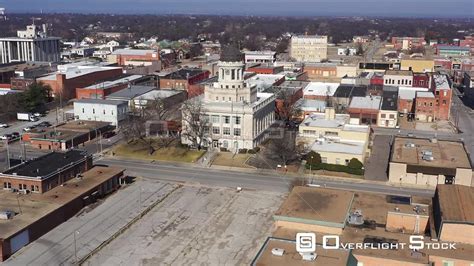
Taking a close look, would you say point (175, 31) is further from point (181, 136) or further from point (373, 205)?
point (373, 205)

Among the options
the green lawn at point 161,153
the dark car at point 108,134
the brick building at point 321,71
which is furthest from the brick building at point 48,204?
the brick building at point 321,71

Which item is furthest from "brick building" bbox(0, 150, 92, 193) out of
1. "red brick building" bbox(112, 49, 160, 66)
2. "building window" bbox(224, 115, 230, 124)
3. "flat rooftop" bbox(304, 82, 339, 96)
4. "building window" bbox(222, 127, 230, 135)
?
"red brick building" bbox(112, 49, 160, 66)

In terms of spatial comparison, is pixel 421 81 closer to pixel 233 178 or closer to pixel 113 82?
pixel 113 82

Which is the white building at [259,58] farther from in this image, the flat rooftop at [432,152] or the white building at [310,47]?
the flat rooftop at [432,152]

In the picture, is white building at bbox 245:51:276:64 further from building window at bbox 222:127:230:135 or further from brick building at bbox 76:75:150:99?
building window at bbox 222:127:230:135

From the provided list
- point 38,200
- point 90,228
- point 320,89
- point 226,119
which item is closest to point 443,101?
point 320,89

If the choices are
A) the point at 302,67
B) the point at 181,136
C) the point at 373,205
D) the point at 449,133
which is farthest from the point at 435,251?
the point at 302,67
